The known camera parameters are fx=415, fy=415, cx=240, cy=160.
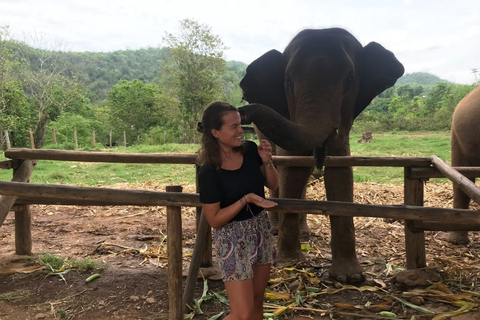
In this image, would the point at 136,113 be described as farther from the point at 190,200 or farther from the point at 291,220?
the point at 190,200

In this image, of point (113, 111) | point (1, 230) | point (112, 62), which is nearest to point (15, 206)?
point (1, 230)

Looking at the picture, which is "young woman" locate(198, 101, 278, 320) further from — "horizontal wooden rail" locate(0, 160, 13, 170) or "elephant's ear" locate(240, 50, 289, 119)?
"horizontal wooden rail" locate(0, 160, 13, 170)

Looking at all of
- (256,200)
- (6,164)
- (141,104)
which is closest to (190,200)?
(256,200)

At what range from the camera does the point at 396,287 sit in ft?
12.8

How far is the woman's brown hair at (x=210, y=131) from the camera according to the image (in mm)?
2303

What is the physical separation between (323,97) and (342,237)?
147cm

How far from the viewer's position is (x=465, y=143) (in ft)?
18.9

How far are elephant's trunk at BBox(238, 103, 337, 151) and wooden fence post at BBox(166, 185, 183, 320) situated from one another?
1.01m

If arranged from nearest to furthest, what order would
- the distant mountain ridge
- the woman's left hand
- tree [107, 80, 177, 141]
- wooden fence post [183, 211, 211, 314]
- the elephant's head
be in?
1. the woman's left hand
2. the elephant's head
3. wooden fence post [183, 211, 211, 314]
4. tree [107, 80, 177, 141]
5. the distant mountain ridge

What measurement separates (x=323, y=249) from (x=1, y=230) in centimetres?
469

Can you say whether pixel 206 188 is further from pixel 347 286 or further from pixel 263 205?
pixel 347 286

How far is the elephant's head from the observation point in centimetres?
288

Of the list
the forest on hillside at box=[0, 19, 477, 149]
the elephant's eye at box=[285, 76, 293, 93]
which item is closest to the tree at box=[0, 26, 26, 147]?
the forest on hillside at box=[0, 19, 477, 149]

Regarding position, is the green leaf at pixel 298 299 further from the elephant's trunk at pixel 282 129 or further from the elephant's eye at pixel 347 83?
the elephant's eye at pixel 347 83
